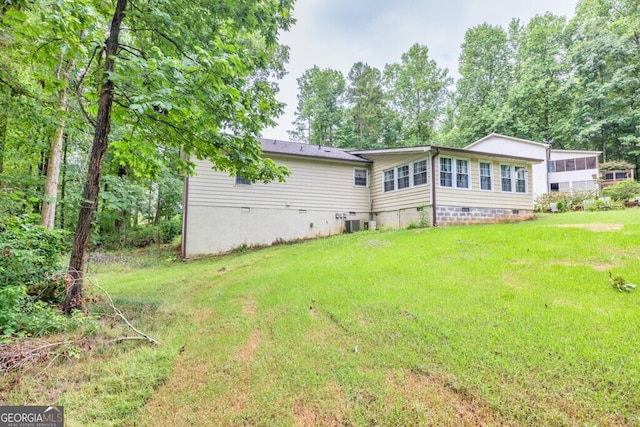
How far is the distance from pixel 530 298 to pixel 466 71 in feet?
121

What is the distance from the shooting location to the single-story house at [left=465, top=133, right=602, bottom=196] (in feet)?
72.2

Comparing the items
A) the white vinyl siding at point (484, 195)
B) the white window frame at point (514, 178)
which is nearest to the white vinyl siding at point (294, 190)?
the white vinyl siding at point (484, 195)

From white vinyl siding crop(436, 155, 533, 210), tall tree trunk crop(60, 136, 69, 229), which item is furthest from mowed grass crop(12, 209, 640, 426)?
tall tree trunk crop(60, 136, 69, 229)

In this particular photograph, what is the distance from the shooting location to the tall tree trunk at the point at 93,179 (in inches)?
186

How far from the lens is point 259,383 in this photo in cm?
297

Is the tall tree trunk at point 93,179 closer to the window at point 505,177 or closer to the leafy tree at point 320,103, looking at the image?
the window at point 505,177

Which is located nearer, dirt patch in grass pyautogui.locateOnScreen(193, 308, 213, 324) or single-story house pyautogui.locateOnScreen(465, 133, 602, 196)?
dirt patch in grass pyautogui.locateOnScreen(193, 308, 213, 324)

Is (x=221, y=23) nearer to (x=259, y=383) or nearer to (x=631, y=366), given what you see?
(x=259, y=383)

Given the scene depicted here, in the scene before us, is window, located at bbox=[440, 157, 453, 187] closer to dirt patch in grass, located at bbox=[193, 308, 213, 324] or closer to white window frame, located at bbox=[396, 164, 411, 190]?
white window frame, located at bbox=[396, 164, 411, 190]

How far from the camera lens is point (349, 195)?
14.8m

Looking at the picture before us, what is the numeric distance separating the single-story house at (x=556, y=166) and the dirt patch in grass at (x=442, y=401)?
25062 mm

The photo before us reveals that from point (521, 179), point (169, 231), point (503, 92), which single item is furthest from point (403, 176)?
point (503, 92)

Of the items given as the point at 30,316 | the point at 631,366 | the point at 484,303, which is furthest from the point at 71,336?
the point at 631,366

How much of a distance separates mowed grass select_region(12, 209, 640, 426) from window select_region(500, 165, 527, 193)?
7.36m
